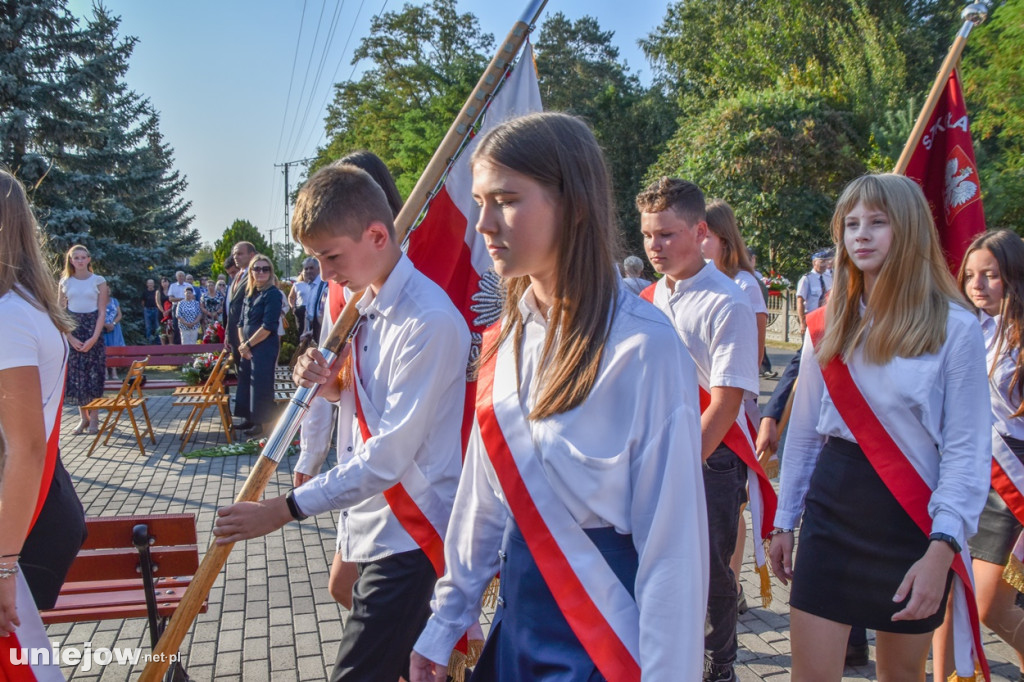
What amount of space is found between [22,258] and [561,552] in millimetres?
1896

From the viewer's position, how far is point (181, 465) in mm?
8148

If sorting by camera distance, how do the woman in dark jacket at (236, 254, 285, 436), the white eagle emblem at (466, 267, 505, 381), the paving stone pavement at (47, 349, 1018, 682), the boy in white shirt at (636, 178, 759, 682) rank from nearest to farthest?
the boy in white shirt at (636, 178, 759, 682), the white eagle emblem at (466, 267, 505, 381), the paving stone pavement at (47, 349, 1018, 682), the woman in dark jacket at (236, 254, 285, 436)

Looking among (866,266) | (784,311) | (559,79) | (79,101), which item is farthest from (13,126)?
(559,79)

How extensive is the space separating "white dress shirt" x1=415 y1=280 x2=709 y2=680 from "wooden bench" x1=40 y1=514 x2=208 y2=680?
2.02 metres

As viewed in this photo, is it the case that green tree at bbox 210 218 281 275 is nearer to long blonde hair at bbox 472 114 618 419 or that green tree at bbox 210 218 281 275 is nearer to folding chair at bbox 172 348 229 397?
folding chair at bbox 172 348 229 397

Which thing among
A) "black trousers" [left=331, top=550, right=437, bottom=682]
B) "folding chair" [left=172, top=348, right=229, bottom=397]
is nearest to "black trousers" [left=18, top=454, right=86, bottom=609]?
"black trousers" [left=331, top=550, right=437, bottom=682]

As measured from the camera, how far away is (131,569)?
10.4ft

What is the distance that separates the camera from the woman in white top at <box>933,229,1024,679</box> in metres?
3.33

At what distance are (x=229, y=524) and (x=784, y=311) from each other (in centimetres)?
2044

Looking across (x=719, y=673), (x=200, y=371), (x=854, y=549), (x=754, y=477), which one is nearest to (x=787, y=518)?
(x=854, y=549)

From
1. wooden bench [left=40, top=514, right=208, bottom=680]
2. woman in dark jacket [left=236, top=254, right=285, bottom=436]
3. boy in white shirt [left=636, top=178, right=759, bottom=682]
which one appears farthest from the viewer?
woman in dark jacket [left=236, top=254, right=285, bottom=436]

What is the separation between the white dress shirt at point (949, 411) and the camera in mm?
2258

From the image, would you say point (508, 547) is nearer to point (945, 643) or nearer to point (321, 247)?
point (321, 247)

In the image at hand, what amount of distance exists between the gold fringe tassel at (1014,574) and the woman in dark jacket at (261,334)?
728 cm
